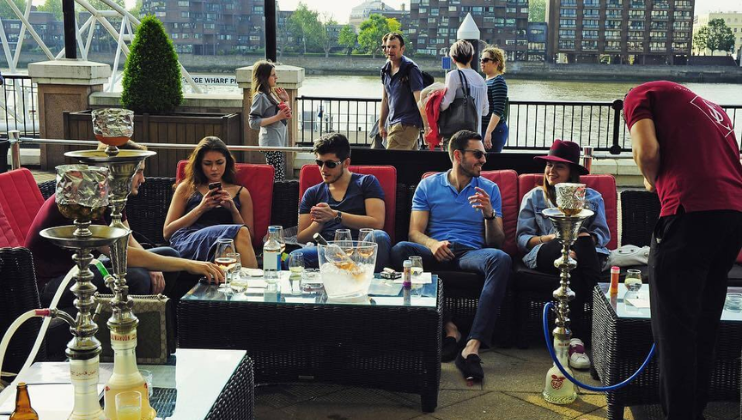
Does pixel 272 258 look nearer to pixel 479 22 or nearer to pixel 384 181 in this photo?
pixel 384 181

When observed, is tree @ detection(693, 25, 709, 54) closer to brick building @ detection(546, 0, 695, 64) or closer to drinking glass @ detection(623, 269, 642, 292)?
brick building @ detection(546, 0, 695, 64)

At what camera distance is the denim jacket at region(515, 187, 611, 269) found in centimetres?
513

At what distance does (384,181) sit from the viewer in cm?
571

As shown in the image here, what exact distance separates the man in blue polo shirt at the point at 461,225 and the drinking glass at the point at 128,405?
256cm

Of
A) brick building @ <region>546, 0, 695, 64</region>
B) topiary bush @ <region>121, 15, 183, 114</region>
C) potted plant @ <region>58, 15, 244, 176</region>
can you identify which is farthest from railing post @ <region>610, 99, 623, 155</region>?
brick building @ <region>546, 0, 695, 64</region>

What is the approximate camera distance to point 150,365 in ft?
10.1

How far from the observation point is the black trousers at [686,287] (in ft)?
11.0

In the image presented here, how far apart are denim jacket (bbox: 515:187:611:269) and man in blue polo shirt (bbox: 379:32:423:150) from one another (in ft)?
9.38

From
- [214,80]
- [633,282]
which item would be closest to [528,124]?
[214,80]

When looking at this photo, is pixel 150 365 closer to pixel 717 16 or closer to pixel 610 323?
pixel 610 323

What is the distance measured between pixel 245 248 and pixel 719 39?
118532 millimetres

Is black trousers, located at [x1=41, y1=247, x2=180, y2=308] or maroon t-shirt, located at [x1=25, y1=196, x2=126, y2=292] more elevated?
maroon t-shirt, located at [x1=25, y1=196, x2=126, y2=292]

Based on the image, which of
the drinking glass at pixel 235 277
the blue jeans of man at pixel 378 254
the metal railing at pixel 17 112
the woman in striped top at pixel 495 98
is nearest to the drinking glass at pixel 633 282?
the blue jeans of man at pixel 378 254

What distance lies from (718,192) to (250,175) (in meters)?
3.21
